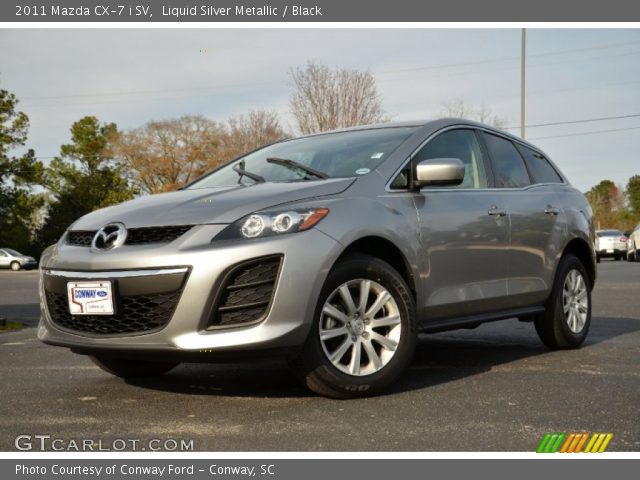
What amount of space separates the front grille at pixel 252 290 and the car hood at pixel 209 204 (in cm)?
30

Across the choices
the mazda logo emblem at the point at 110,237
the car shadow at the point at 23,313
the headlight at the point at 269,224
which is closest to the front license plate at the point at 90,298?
the mazda logo emblem at the point at 110,237

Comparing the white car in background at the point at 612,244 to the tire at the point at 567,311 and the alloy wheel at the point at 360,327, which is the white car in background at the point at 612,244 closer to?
the tire at the point at 567,311

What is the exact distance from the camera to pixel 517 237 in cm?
608

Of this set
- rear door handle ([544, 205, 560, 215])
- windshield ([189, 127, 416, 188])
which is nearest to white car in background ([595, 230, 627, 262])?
rear door handle ([544, 205, 560, 215])

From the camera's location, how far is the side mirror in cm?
512

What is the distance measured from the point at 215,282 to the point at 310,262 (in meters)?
0.50

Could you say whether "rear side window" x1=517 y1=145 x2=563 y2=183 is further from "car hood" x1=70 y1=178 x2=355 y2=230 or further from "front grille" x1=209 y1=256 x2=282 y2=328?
"front grille" x1=209 y1=256 x2=282 y2=328

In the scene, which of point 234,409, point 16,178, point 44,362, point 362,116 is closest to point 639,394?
point 234,409

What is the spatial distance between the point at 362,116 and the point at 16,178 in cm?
2445

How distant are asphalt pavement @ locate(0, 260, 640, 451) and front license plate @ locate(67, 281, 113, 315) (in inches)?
20.5

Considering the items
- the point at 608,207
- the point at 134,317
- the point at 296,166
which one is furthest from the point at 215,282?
the point at 608,207

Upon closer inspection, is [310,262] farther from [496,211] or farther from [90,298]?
[496,211]
